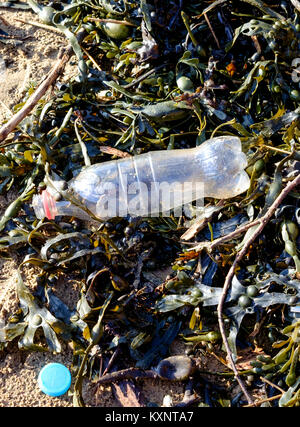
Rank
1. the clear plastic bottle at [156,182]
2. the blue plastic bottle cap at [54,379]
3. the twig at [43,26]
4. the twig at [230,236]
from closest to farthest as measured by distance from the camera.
Answer: 1. the blue plastic bottle cap at [54,379]
2. the twig at [230,236]
3. the clear plastic bottle at [156,182]
4. the twig at [43,26]

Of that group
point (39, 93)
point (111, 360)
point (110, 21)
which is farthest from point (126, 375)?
point (110, 21)

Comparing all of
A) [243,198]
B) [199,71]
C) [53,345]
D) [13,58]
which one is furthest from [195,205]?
[13,58]

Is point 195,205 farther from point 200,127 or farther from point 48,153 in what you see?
point 48,153

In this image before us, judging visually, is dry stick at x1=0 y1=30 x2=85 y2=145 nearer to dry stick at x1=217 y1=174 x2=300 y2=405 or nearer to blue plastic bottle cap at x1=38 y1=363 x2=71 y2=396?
blue plastic bottle cap at x1=38 y1=363 x2=71 y2=396

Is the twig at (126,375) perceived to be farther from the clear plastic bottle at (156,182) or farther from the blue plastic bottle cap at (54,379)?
the clear plastic bottle at (156,182)

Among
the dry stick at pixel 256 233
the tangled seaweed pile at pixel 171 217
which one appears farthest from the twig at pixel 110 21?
the dry stick at pixel 256 233
